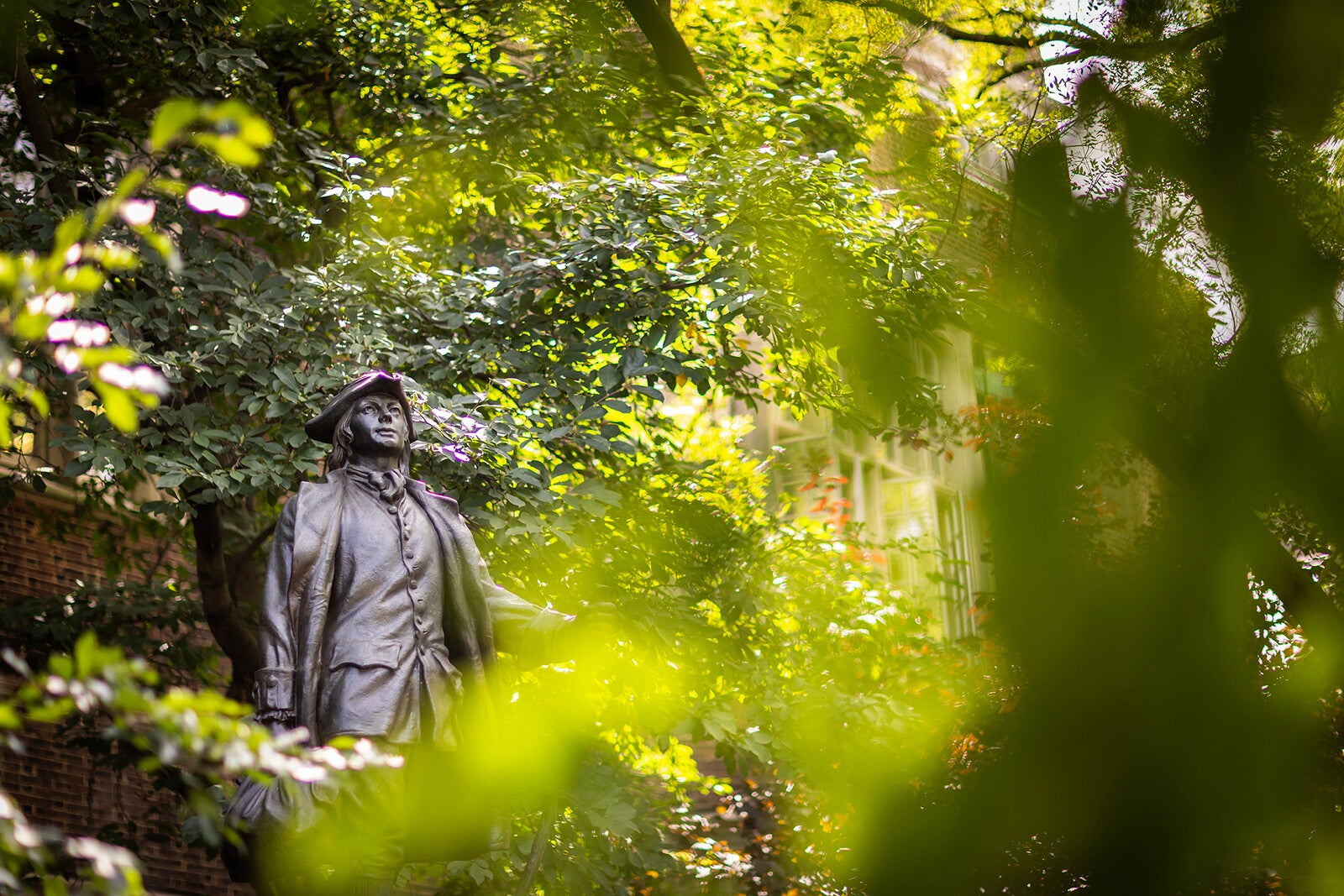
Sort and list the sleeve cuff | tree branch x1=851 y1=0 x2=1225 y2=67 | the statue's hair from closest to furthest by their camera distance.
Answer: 1. tree branch x1=851 y1=0 x2=1225 y2=67
2. the sleeve cuff
3. the statue's hair

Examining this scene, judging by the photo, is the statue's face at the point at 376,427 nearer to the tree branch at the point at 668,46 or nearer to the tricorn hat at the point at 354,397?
the tricorn hat at the point at 354,397

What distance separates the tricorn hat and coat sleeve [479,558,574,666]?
66cm

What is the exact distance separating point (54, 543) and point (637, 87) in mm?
5985

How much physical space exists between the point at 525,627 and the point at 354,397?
3.12 feet

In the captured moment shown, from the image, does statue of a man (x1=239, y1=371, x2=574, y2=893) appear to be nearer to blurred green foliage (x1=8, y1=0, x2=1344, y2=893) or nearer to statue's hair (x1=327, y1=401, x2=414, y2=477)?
statue's hair (x1=327, y1=401, x2=414, y2=477)

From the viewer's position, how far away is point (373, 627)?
4676 mm

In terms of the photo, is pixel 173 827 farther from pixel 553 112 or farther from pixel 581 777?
pixel 553 112

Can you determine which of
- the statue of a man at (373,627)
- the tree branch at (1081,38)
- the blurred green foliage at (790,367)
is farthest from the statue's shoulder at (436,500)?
the tree branch at (1081,38)

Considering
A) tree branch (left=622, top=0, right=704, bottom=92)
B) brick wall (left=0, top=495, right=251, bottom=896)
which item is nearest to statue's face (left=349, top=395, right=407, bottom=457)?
tree branch (left=622, top=0, right=704, bottom=92)

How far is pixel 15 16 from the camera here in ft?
25.0

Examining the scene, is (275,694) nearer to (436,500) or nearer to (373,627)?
(373,627)

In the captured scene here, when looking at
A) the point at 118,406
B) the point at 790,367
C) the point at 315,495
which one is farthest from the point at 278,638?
the point at 790,367

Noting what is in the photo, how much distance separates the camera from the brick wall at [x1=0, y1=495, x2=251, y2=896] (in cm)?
1098

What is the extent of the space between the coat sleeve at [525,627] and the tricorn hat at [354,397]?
66 cm
